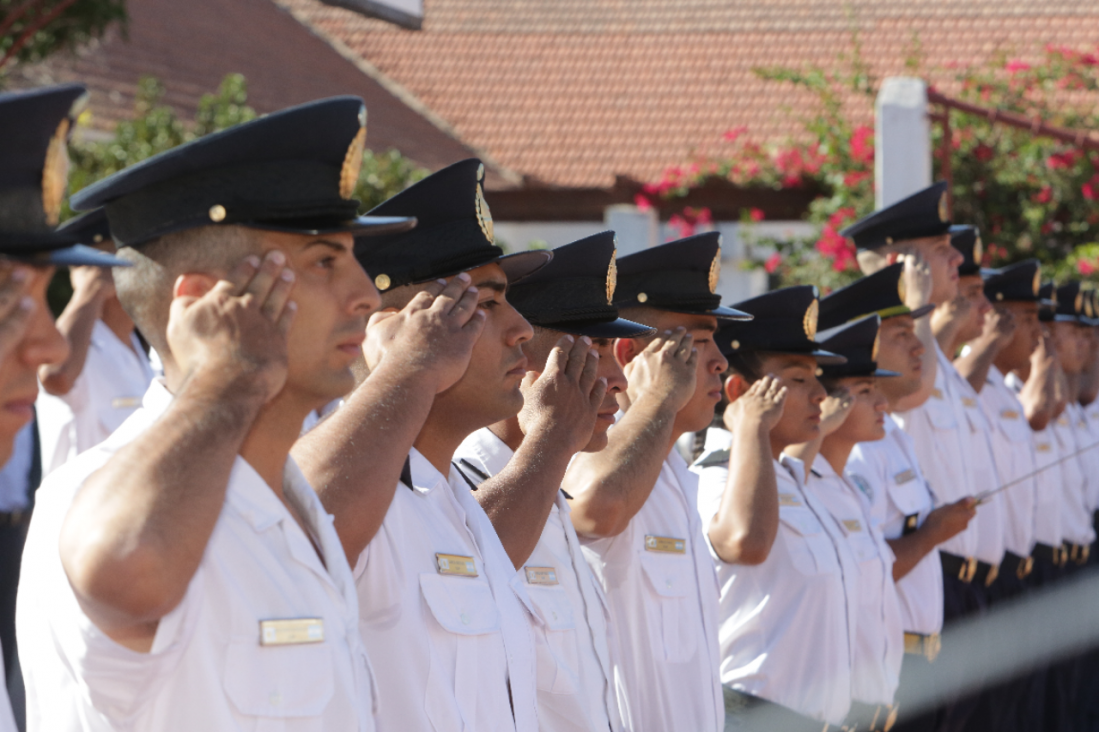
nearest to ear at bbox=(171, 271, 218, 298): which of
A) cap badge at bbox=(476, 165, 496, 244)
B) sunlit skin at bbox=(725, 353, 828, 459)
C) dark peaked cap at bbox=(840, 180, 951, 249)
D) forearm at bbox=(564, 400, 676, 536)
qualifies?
cap badge at bbox=(476, 165, 496, 244)

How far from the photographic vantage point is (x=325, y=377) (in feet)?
6.88

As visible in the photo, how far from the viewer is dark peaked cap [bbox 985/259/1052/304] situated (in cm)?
772

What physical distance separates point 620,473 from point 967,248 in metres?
4.20

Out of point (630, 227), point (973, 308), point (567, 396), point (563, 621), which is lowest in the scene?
point (630, 227)

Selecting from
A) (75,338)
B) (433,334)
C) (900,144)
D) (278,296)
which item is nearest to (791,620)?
(433,334)

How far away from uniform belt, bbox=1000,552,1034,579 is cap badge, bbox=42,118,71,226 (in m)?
5.85

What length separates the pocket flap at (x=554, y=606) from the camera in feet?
9.75

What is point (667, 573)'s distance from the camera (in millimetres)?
Answer: 3525

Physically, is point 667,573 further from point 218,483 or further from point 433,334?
point 218,483

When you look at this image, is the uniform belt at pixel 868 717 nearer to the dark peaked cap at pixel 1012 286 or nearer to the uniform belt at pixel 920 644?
the uniform belt at pixel 920 644

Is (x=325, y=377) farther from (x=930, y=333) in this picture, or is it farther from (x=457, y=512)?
(x=930, y=333)

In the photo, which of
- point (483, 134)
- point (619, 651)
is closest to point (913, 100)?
point (619, 651)

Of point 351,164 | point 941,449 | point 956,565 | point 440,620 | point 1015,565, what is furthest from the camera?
point 1015,565

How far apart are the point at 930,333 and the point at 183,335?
15.7 feet
